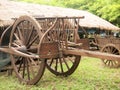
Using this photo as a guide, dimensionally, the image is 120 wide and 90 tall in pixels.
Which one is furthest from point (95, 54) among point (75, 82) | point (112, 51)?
point (112, 51)

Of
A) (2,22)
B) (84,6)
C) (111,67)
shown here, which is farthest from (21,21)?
(84,6)

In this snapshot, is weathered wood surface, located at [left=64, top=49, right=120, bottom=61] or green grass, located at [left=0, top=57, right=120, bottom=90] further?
green grass, located at [left=0, top=57, right=120, bottom=90]

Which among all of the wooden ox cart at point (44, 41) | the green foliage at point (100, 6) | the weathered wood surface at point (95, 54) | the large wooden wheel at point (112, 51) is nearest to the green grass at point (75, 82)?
the wooden ox cart at point (44, 41)

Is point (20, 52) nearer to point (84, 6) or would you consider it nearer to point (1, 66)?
point (1, 66)

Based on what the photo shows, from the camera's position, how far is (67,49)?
7668 millimetres

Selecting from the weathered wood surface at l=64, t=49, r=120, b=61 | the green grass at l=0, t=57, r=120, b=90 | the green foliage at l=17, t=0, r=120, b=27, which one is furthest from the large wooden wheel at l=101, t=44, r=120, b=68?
the green foliage at l=17, t=0, r=120, b=27

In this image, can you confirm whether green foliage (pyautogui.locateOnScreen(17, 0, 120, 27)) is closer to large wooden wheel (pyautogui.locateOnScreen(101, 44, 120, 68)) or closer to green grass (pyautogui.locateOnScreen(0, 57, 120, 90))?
large wooden wheel (pyautogui.locateOnScreen(101, 44, 120, 68))

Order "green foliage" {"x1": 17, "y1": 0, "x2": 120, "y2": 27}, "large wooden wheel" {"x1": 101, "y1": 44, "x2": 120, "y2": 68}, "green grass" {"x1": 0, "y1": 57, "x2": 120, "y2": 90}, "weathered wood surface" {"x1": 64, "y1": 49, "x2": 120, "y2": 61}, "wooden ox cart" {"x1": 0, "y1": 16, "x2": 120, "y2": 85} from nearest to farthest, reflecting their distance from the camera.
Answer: "weathered wood surface" {"x1": 64, "y1": 49, "x2": 120, "y2": 61}
"wooden ox cart" {"x1": 0, "y1": 16, "x2": 120, "y2": 85}
"green grass" {"x1": 0, "y1": 57, "x2": 120, "y2": 90}
"large wooden wheel" {"x1": 101, "y1": 44, "x2": 120, "y2": 68}
"green foliage" {"x1": 17, "y1": 0, "x2": 120, "y2": 27}

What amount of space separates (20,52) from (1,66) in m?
3.28

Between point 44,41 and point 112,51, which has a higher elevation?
point 44,41

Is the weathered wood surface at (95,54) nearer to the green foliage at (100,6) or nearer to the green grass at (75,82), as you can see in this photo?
the green grass at (75,82)

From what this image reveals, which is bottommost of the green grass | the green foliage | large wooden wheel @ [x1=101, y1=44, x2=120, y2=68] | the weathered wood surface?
the green grass

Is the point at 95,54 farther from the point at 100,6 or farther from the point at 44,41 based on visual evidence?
the point at 100,6

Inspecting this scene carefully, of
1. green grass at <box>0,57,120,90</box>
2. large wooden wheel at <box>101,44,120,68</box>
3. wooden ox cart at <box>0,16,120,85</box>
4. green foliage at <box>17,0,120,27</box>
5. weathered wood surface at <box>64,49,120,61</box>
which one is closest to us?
weathered wood surface at <box>64,49,120,61</box>
